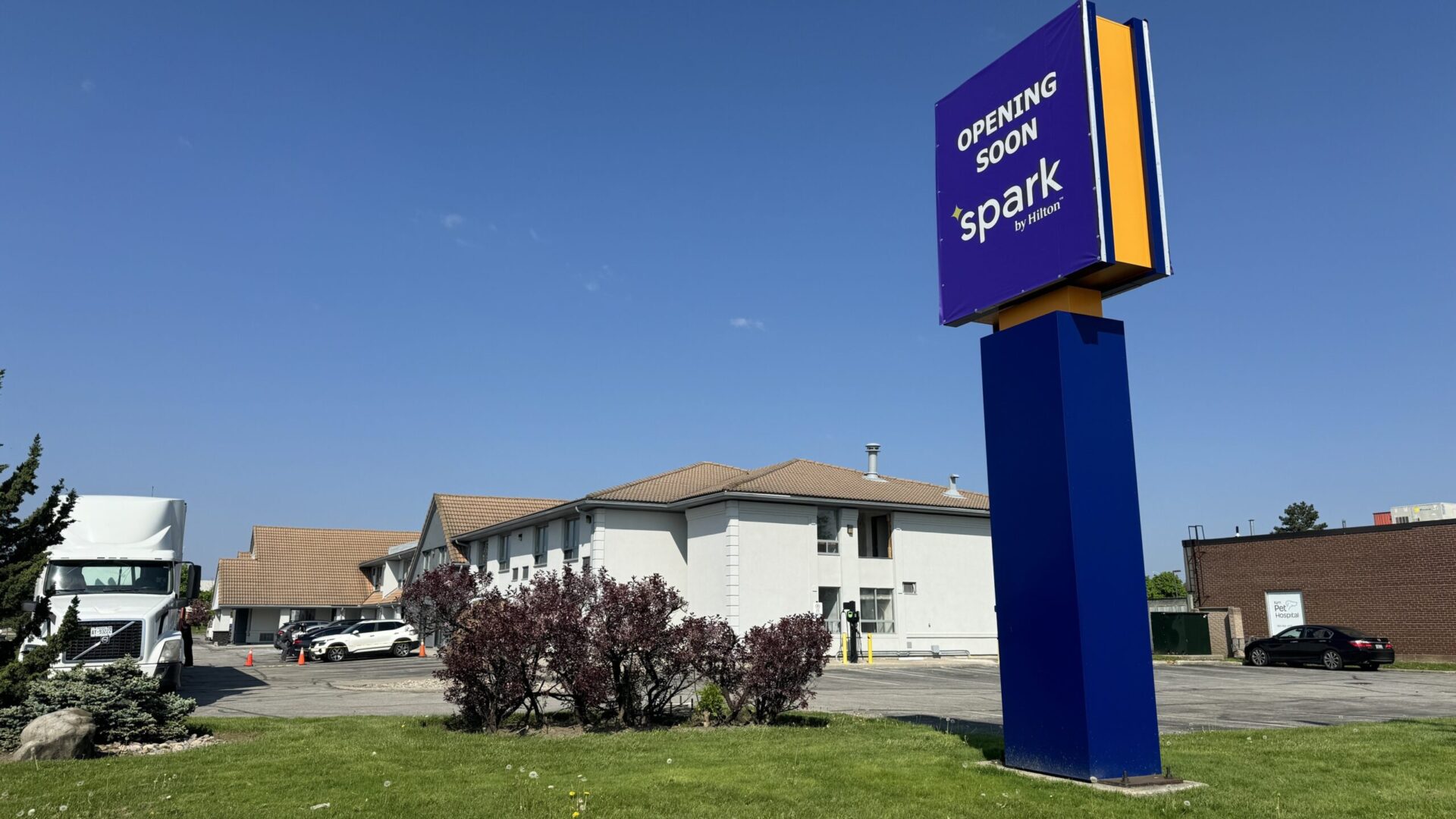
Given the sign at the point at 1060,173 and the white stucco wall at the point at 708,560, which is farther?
the white stucco wall at the point at 708,560

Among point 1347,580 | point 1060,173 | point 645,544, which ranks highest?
point 1060,173

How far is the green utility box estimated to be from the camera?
1422 inches

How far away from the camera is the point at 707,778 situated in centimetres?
818

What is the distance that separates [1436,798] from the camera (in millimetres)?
7340

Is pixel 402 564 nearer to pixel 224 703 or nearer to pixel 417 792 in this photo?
pixel 224 703

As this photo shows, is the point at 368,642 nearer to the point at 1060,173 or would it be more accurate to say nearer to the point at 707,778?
the point at 707,778

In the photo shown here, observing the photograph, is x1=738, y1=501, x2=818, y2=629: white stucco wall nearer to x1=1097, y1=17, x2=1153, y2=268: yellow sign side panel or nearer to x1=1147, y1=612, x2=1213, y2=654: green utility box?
x1=1147, y1=612, x2=1213, y2=654: green utility box

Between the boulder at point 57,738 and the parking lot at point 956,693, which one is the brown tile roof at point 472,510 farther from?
the boulder at point 57,738

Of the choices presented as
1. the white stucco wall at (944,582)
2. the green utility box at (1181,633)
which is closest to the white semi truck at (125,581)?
the white stucco wall at (944,582)

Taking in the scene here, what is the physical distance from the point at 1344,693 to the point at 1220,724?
27.9 ft

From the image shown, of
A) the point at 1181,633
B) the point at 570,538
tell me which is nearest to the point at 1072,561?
the point at 570,538

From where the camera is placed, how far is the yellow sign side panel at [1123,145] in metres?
8.45

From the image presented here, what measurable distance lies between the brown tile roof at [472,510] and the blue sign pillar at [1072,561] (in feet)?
117

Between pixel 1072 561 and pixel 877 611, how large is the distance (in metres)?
26.2
